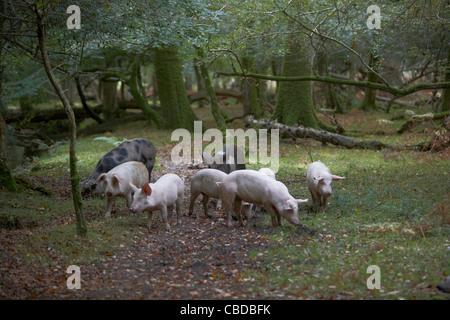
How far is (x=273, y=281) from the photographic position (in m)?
6.17

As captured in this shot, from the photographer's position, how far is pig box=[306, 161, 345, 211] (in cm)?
929

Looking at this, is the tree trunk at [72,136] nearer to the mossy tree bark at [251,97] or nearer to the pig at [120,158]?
the pig at [120,158]

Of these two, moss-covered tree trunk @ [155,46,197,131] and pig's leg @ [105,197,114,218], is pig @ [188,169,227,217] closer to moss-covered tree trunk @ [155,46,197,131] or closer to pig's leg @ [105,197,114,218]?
pig's leg @ [105,197,114,218]

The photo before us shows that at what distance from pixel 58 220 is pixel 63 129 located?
2129 centimetres

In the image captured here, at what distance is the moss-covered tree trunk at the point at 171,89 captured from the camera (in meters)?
22.2

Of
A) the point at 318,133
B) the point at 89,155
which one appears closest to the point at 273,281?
the point at 318,133

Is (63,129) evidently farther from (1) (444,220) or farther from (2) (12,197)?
(1) (444,220)

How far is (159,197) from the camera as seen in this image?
8.76 meters

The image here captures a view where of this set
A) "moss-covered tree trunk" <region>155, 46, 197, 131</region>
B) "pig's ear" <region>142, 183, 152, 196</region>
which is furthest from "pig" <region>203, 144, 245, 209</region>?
"moss-covered tree trunk" <region>155, 46, 197, 131</region>

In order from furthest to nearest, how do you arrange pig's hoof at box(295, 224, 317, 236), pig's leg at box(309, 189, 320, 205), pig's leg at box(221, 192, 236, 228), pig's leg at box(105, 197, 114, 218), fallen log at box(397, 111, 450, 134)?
fallen log at box(397, 111, 450, 134), pig's leg at box(309, 189, 320, 205), pig's leg at box(105, 197, 114, 218), pig's leg at box(221, 192, 236, 228), pig's hoof at box(295, 224, 317, 236)

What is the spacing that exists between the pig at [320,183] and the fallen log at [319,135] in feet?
21.2

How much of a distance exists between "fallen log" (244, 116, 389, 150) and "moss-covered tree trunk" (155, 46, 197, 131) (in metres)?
4.65

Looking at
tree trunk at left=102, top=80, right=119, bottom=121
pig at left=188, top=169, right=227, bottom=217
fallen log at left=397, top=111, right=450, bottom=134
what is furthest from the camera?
tree trunk at left=102, top=80, right=119, bottom=121
